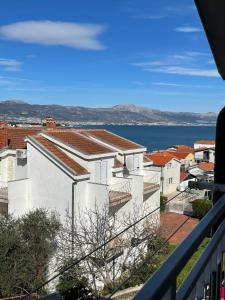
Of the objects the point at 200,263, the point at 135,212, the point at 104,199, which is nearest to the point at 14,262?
the point at 104,199

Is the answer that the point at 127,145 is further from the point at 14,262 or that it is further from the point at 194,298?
the point at 194,298

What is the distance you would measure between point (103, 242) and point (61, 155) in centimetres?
453

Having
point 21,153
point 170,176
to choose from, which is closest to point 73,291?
point 21,153

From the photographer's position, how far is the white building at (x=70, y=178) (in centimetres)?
1584

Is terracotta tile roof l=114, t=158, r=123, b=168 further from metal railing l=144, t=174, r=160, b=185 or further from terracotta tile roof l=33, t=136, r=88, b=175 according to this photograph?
terracotta tile roof l=33, t=136, r=88, b=175

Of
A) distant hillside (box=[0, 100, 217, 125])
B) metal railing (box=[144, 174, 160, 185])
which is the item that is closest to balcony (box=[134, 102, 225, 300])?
metal railing (box=[144, 174, 160, 185])

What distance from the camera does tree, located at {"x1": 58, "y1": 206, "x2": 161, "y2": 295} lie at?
41.7 feet

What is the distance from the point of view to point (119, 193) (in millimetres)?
16938

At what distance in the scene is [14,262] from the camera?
12.5 m

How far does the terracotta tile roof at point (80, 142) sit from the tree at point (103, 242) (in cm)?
262

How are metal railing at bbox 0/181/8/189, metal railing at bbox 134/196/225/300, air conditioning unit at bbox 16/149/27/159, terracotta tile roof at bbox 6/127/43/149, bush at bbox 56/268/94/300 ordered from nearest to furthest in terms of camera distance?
metal railing at bbox 134/196/225/300 < bush at bbox 56/268/94/300 < air conditioning unit at bbox 16/149/27/159 < metal railing at bbox 0/181/8/189 < terracotta tile roof at bbox 6/127/43/149

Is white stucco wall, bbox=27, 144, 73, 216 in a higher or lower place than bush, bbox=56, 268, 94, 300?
lower

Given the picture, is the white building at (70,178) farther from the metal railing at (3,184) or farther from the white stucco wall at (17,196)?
the metal railing at (3,184)

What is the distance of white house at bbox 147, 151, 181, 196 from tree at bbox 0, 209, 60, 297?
695 inches
